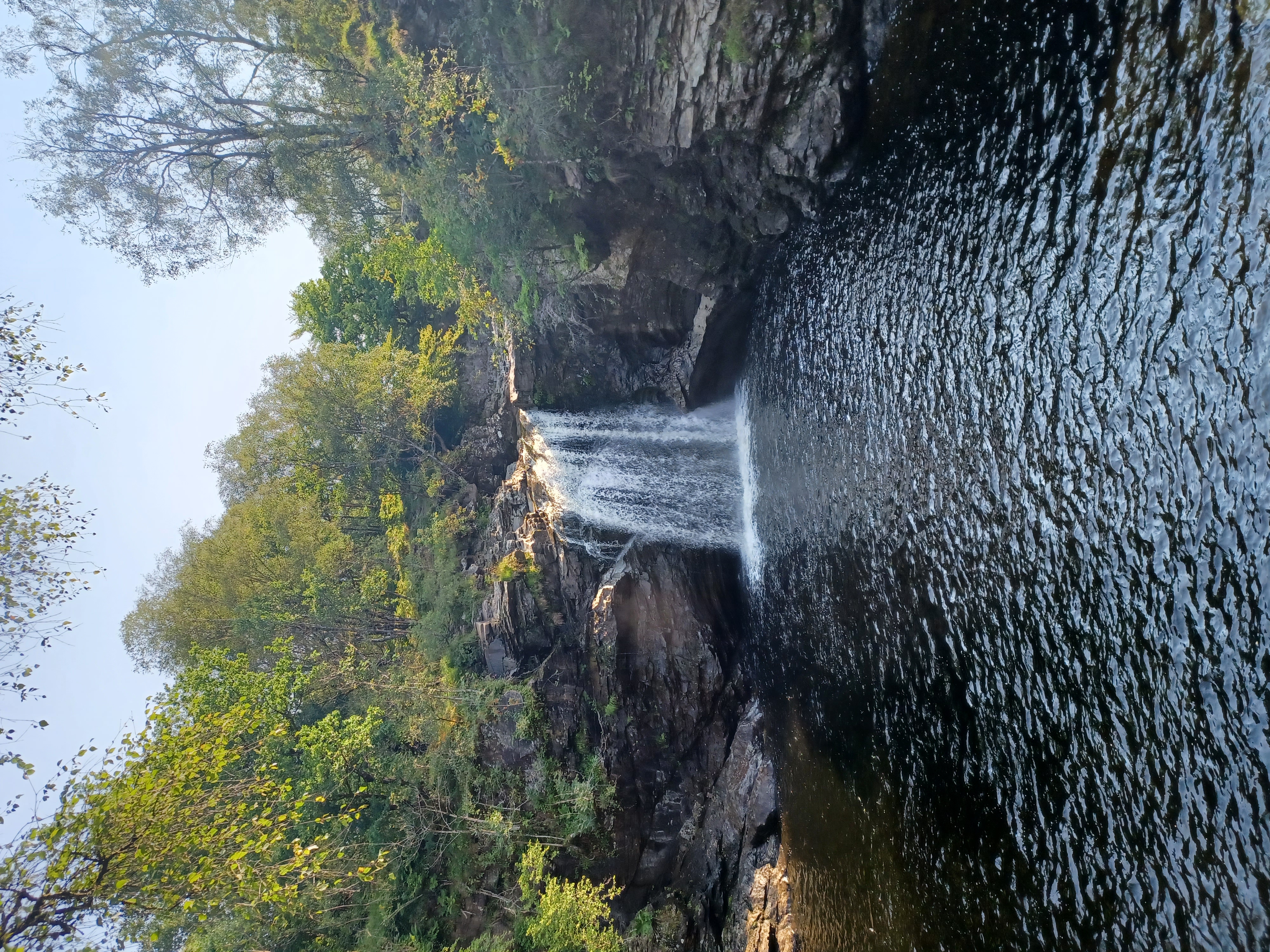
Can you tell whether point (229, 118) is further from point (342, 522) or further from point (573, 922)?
point (573, 922)

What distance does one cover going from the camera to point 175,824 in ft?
43.1

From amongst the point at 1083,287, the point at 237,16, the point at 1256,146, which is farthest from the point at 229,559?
the point at 1256,146

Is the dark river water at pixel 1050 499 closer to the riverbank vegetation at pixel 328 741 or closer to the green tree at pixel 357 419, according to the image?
the riverbank vegetation at pixel 328 741

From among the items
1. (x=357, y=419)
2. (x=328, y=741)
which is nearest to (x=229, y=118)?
(x=357, y=419)

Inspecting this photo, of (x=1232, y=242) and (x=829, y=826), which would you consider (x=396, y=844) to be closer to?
(x=829, y=826)

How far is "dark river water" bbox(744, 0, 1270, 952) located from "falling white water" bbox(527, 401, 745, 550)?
18.1 feet

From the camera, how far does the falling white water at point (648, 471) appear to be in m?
19.2

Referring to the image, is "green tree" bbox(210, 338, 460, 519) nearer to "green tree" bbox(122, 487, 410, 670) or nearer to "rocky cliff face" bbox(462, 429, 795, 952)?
"green tree" bbox(122, 487, 410, 670)

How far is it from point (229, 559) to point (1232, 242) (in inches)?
1271

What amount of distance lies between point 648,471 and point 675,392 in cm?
247

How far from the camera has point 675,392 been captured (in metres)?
20.6

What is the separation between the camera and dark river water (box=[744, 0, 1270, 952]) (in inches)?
287

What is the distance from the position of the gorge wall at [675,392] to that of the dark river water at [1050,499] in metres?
1.43

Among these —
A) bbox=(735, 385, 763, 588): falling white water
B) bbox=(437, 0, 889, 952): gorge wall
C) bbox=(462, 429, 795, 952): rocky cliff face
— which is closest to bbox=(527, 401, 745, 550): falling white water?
bbox=(735, 385, 763, 588): falling white water
